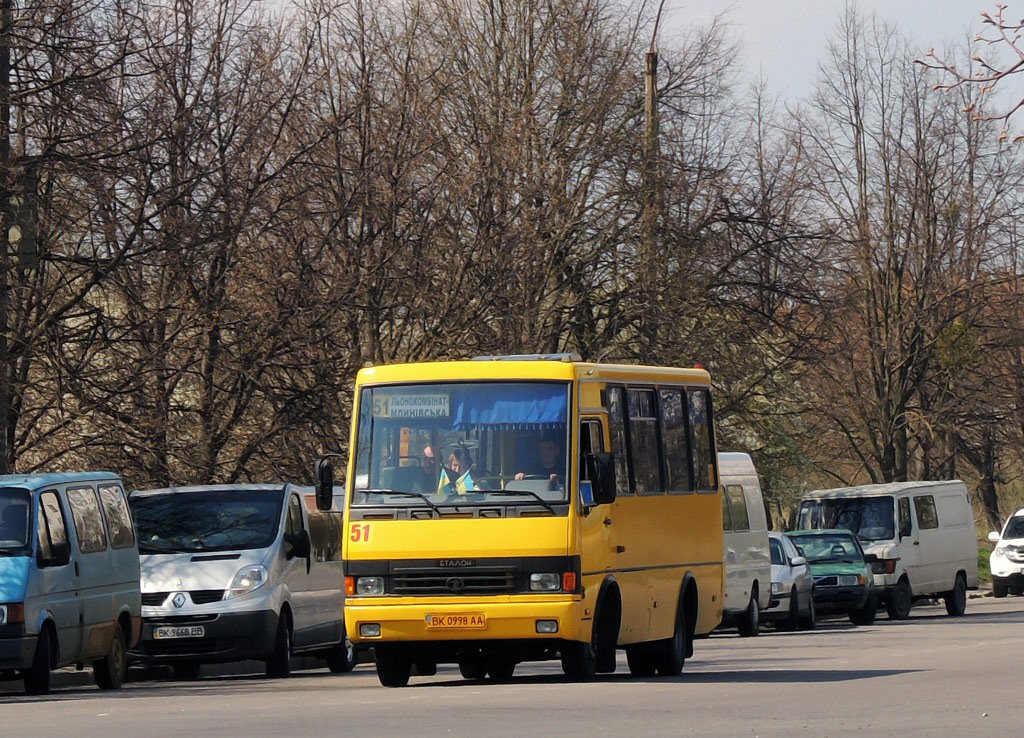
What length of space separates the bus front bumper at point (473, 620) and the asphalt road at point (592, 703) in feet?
1.51

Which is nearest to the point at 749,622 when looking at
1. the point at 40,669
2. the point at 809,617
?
the point at 809,617

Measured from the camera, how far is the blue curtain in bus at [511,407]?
16.2 metres

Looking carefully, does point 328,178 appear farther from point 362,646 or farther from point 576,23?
point 362,646

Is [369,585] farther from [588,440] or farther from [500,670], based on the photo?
[500,670]

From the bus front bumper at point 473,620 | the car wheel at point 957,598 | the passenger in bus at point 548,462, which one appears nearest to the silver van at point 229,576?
the bus front bumper at point 473,620

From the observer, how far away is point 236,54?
27062mm

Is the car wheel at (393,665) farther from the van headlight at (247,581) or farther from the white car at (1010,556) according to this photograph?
the white car at (1010,556)

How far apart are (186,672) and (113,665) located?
3588 millimetres

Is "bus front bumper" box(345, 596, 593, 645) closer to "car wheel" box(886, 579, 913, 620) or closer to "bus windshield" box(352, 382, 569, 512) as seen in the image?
"bus windshield" box(352, 382, 569, 512)

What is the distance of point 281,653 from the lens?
19.4 m

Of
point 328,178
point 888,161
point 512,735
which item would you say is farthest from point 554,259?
point 512,735

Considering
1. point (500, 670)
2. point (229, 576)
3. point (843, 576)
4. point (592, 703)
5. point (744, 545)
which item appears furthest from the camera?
point (843, 576)

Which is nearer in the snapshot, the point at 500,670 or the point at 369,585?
the point at 369,585

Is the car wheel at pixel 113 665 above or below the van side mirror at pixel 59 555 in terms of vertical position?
below
